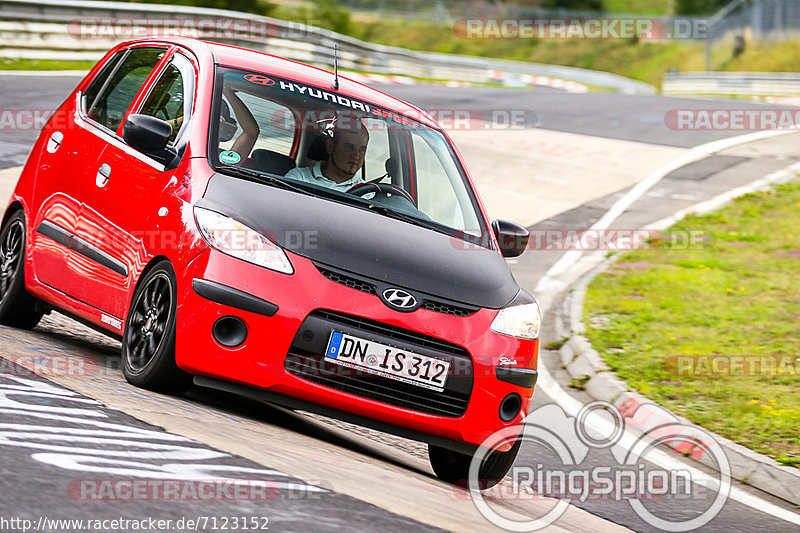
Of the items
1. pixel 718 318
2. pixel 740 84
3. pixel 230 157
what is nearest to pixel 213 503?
pixel 230 157

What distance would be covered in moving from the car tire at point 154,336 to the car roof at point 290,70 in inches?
56.9

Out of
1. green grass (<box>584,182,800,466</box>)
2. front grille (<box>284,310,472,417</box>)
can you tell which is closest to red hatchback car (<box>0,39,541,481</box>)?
front grille (<box>284,310,472,417</box>)

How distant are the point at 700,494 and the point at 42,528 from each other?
13.1 feet

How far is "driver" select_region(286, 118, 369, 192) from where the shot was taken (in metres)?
5.73

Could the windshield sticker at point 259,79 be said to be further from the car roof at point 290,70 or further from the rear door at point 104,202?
the rear door at point 104,202

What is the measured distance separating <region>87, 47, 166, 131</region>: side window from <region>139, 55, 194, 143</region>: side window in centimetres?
22

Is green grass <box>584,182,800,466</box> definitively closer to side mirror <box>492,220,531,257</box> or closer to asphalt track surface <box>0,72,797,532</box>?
asphalt track surface <box>0,72,797,532</box>

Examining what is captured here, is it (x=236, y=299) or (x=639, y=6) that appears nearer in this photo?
(x=236, y=299)

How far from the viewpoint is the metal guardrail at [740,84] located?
34.8m

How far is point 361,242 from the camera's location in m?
4.94

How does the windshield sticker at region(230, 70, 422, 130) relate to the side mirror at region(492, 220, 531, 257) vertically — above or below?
above

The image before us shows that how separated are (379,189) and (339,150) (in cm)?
31

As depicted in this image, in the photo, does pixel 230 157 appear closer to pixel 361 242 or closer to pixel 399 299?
pixel 361 242

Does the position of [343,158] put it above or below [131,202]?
above
